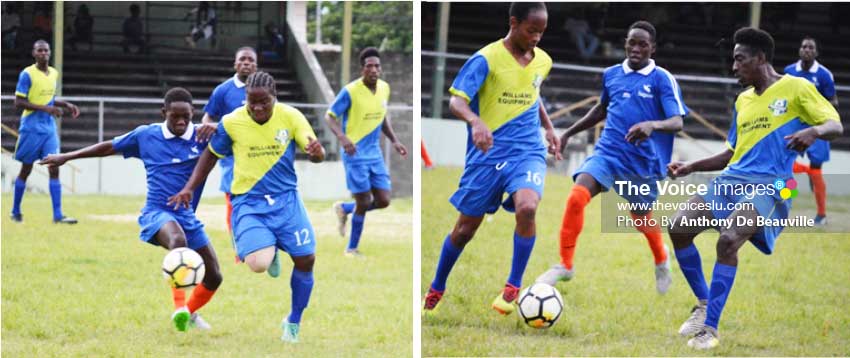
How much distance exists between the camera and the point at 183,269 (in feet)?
19.6

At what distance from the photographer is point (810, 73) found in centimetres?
1034

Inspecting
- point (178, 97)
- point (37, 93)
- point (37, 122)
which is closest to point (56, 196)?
point (37, 122)

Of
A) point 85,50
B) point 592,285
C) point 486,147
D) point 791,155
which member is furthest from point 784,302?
point 85,50

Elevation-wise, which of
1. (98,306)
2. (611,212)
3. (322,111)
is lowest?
(98,306)

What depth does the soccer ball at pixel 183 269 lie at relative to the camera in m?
5.98

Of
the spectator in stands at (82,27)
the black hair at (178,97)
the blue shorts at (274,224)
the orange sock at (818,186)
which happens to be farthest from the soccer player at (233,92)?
the spectator in stands at (82,27)

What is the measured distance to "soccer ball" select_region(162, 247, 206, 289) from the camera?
5.98 metres

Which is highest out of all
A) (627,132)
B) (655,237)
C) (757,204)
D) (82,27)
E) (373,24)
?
(373,24)

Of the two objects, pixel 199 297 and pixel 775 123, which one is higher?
pixel 775 123

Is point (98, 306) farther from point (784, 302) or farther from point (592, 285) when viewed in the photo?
point (784, 302)

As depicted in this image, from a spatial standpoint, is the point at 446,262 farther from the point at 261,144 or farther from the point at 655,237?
the point at 655,237

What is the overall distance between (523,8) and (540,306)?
157cm

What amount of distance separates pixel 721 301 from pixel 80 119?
457 inches

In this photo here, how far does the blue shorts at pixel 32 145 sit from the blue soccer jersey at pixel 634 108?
6179 millimetres
